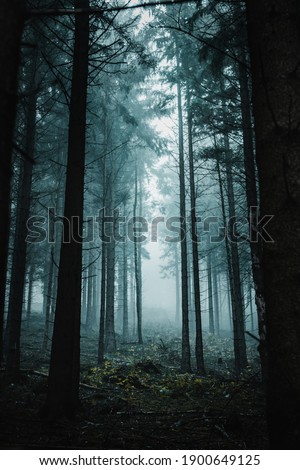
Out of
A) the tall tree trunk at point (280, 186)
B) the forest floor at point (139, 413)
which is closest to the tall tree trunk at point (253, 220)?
the forest floor at point (139, 413)

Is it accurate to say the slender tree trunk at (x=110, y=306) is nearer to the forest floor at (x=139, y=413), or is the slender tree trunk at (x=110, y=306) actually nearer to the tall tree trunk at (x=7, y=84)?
the forest floor at (x=139, y=413)

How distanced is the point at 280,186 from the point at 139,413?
4387 mm

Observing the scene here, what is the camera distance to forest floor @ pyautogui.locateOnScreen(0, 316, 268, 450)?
137 inches

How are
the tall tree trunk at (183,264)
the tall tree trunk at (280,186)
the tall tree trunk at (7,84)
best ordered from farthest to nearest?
the tall tree trunk at (183,264), the tall tree trunk at (280,186), the tall tree trunk at (7,84)

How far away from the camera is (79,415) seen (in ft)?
16.0

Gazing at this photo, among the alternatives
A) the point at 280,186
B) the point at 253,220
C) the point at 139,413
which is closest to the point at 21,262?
the point at 139,413

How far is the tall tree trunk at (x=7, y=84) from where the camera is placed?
164 centimetres

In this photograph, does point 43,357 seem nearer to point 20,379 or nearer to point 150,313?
point 20,379

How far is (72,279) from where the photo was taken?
526 cm

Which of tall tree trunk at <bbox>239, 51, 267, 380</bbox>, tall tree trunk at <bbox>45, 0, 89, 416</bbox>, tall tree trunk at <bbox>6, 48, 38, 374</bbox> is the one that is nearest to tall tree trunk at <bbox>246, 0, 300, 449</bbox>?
tall tree trunk at <bbox>45, 0, 89, 416</bbox>

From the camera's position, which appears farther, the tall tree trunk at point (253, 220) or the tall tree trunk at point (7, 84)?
the tall tree trunk at point (253, 220)

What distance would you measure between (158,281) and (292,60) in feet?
249

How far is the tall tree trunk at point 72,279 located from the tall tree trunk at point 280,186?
3.79 meters
